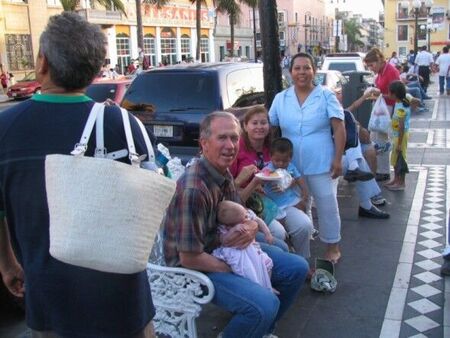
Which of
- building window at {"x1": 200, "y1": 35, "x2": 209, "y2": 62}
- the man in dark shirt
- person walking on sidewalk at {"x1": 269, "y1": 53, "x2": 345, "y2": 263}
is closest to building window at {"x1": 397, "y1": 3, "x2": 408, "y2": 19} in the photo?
building window at {"x1": 200, "y1": 35, "x2": 209, "y2": 62}

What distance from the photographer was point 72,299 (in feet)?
6.45

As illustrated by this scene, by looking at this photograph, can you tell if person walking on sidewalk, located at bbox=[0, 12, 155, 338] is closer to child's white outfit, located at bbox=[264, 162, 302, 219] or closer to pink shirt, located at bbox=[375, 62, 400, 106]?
child's white outfit, located at bbox=[264, 162, 302, 219]

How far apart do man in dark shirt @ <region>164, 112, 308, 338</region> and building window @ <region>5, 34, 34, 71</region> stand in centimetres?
3508

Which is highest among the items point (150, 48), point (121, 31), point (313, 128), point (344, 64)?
point (121, 31)

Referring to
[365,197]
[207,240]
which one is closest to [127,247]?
[207,240]

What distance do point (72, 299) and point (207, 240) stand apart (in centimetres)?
118

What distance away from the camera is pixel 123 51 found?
150 feet

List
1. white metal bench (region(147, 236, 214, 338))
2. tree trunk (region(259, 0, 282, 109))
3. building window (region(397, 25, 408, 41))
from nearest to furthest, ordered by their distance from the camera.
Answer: white metal bench (region(147, 236, 214, 338))
tree trunk (region(259, 0, 282, 109))
building window (region(397, 25, 408, 41))

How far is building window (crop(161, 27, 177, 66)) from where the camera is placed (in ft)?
166

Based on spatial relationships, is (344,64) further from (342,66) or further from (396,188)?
(396,188)

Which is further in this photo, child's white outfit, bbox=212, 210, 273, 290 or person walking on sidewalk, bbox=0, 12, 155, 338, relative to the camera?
child's white outfit, bbox=212, 210, 273, 290

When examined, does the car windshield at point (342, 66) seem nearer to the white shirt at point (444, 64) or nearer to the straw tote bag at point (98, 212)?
the white shirt at point (444, 64)

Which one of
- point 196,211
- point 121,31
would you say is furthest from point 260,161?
point 121,31

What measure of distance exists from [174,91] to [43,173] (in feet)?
17.0
